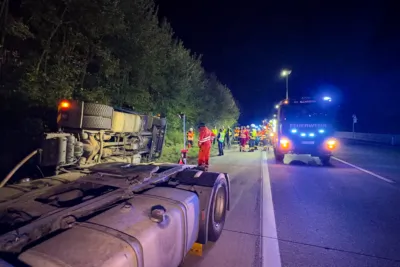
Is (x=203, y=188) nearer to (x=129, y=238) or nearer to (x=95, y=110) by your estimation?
(x=129, y=238)

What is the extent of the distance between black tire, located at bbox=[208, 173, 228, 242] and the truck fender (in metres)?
0.01

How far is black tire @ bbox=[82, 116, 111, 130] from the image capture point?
17.5 ft

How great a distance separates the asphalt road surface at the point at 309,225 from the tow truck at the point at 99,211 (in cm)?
44

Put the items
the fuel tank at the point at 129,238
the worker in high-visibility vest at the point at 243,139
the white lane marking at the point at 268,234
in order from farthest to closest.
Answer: the worker in high-visibility vest at the point at 243,139
the white lane marking at the point at 268,234
the fuel tank at the point at 129,238

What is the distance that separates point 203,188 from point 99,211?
4.87 ft

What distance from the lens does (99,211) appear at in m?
2.46

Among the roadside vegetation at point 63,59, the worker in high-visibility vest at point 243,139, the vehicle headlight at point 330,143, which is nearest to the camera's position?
the roadside vegetation at point 63,59

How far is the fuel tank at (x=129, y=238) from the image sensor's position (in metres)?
1.60

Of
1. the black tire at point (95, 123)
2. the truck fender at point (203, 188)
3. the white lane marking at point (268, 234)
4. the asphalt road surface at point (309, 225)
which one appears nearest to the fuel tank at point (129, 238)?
the truck fender at point (203, 188)

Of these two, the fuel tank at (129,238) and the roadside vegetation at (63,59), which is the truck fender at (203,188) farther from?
the roadside vegetation at (63,59)

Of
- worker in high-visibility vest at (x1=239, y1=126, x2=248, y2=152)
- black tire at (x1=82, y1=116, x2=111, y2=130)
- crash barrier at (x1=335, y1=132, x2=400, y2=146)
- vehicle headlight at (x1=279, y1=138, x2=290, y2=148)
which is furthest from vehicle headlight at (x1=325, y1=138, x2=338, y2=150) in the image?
crash barrier at (x1=335, y1=132, x2=400, y2=146)

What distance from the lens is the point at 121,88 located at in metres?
12.0

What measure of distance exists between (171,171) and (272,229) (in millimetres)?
1837

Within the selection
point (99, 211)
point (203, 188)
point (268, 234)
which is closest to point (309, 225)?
point (268, 234)
